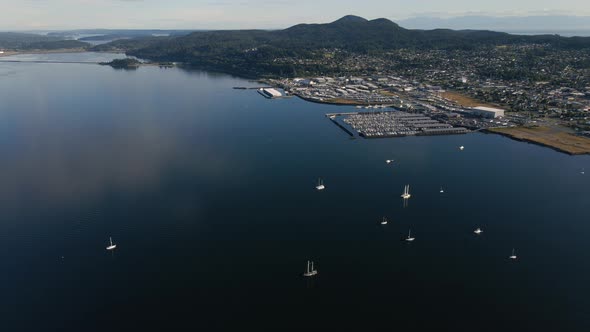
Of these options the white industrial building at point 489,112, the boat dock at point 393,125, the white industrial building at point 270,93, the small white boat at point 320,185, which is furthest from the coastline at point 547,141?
the white industrial building at point 270,93

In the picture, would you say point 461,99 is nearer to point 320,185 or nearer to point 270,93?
point 270,93

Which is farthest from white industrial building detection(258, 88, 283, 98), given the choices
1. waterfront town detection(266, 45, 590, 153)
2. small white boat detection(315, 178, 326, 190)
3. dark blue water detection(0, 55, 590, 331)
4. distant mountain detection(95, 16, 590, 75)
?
small white boat detection(315, 178, 326, 190)

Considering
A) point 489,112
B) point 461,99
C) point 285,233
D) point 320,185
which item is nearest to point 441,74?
point 461,99

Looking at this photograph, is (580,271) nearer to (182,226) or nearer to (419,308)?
(419,308)

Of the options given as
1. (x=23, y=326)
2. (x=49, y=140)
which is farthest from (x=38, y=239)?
(x=49, y=140)

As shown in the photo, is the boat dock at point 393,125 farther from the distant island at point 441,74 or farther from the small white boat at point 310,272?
the small white boat at point 310,272

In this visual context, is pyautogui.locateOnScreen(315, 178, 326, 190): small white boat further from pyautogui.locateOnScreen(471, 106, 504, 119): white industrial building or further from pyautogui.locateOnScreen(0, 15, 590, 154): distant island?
pyautogui.locateOnScreen(471, 106, 504, 119): white industrial building

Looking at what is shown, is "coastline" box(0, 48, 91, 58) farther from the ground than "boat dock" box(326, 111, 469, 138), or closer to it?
farther from the ground
